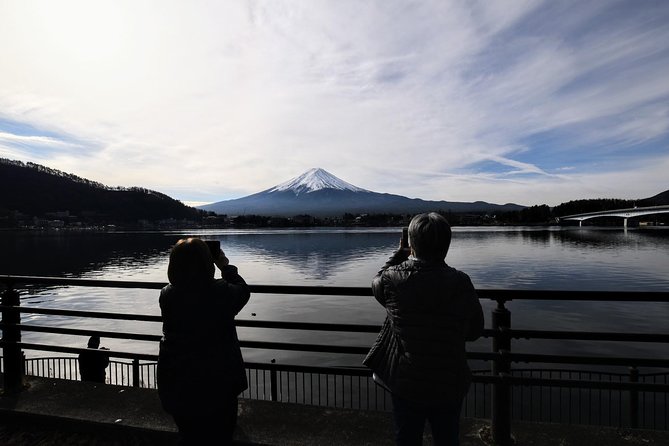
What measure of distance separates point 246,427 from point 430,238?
273 cm

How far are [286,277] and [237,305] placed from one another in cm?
5146

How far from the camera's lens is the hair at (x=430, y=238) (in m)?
2.58

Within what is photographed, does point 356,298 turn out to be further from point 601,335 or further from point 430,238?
point 430,238

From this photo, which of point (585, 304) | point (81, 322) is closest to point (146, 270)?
point (81, 322)

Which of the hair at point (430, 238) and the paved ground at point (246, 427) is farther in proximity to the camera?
the paved ground at point (246, 427)

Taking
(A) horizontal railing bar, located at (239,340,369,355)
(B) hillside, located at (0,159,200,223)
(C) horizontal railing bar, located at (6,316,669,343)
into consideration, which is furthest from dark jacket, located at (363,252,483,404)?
(B) hillside, located at (0,159,200,223)

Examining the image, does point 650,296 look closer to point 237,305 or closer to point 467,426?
point 467,426

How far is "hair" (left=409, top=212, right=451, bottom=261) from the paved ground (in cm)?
205

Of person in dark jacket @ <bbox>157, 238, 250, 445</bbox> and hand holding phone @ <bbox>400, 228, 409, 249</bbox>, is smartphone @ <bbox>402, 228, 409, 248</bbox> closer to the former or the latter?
hand holding phone @ <bbox>400, 228, 409, 249</bbox>

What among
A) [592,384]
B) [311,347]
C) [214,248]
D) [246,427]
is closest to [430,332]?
[214,248]

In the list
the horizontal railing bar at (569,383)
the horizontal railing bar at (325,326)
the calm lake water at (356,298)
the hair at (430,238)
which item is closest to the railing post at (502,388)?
the horizontal railing bar at (569,383)

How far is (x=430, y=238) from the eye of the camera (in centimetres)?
258

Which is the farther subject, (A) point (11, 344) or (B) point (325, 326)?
(A) point (11, 344)

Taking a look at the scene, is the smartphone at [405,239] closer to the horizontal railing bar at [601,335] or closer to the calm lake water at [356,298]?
the horizontal railing bar at [601,335]
